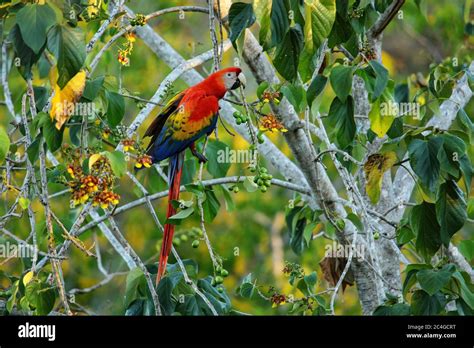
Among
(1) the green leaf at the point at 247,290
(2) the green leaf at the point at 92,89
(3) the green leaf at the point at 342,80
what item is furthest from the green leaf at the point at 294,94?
(1) the green leaf at the point at 247,290

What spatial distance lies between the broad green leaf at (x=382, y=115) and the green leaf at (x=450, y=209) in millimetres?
246

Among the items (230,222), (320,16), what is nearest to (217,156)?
(320,16)

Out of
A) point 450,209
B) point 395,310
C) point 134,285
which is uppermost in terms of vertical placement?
point 450,209

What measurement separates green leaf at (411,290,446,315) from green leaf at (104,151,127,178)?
31.2 inches

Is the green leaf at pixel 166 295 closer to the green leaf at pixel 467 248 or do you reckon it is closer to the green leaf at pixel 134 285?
the green leaf at pixel 134 285

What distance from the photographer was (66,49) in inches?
67.7

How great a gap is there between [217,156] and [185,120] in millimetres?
298

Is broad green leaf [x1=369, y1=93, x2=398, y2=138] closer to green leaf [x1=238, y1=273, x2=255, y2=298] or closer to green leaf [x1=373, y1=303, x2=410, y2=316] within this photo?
green leaf [x1=373, y1=303, x2=410, y2=316]

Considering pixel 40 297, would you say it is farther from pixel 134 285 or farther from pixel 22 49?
pixel 22 49

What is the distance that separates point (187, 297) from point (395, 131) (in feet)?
2.44

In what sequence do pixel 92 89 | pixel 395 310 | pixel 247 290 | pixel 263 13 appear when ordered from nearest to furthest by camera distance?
pixel 263 13 < pixel 395 310 < pixel 92 89 < pixel 247 290
